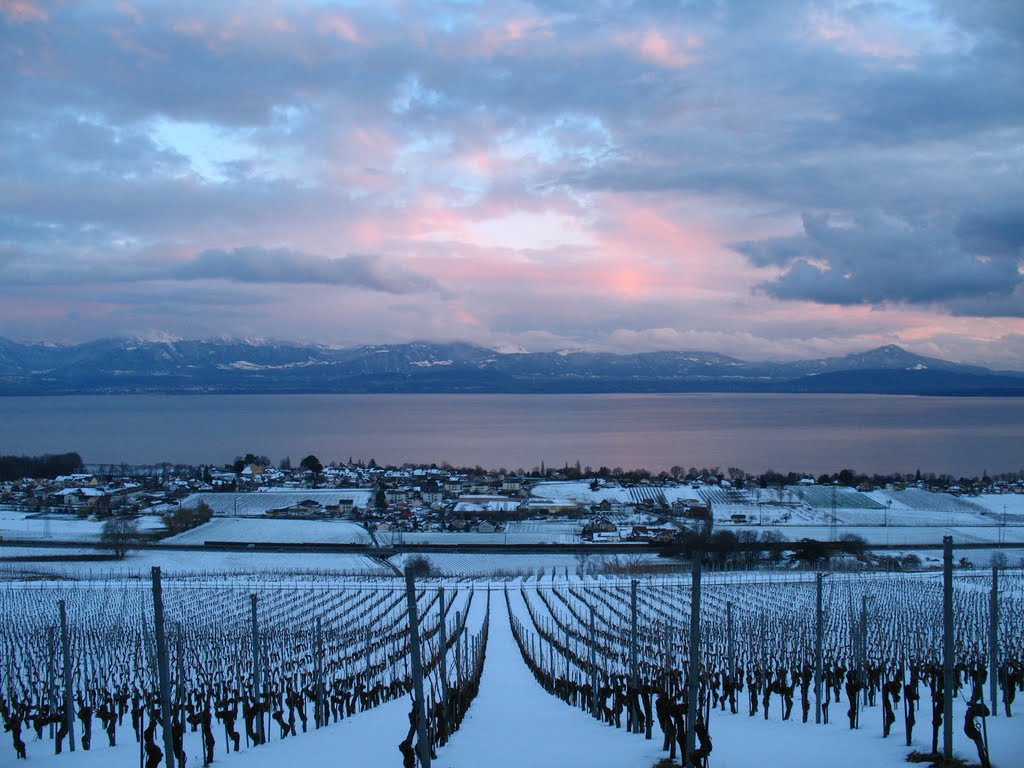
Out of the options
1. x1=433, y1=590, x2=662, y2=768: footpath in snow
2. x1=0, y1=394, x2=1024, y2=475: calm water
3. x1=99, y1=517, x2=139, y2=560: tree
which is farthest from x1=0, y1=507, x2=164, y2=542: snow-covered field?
x1=0, y1=394, x2=1024, y2=475: calm water

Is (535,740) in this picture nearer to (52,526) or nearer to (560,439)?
(52,526)

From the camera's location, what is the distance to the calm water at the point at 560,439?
6575 cm

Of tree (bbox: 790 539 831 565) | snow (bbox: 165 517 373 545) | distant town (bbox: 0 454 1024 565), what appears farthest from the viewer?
snow (bbox: 165 517 373 545)

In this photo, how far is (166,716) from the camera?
4.45m

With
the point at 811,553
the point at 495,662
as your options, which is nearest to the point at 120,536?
the point at 495,662

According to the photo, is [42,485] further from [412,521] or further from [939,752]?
[939,752]

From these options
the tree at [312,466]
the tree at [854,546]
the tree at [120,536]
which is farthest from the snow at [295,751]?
the tree at [312,466]

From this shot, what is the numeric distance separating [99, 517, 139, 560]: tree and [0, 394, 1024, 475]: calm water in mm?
33521

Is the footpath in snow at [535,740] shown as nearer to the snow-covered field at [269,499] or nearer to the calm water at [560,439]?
the snow-covered field at [269,499]

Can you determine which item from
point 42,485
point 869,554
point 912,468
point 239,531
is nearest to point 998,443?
point 912,468

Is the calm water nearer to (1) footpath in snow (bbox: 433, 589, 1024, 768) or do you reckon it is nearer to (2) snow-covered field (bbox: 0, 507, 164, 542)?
(2) snow-covered field (bbox: 0, 507, 164, 542)

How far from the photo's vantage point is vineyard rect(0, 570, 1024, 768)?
5590 mm

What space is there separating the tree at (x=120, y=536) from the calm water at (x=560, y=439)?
33.5 m

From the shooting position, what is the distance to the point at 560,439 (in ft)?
275
